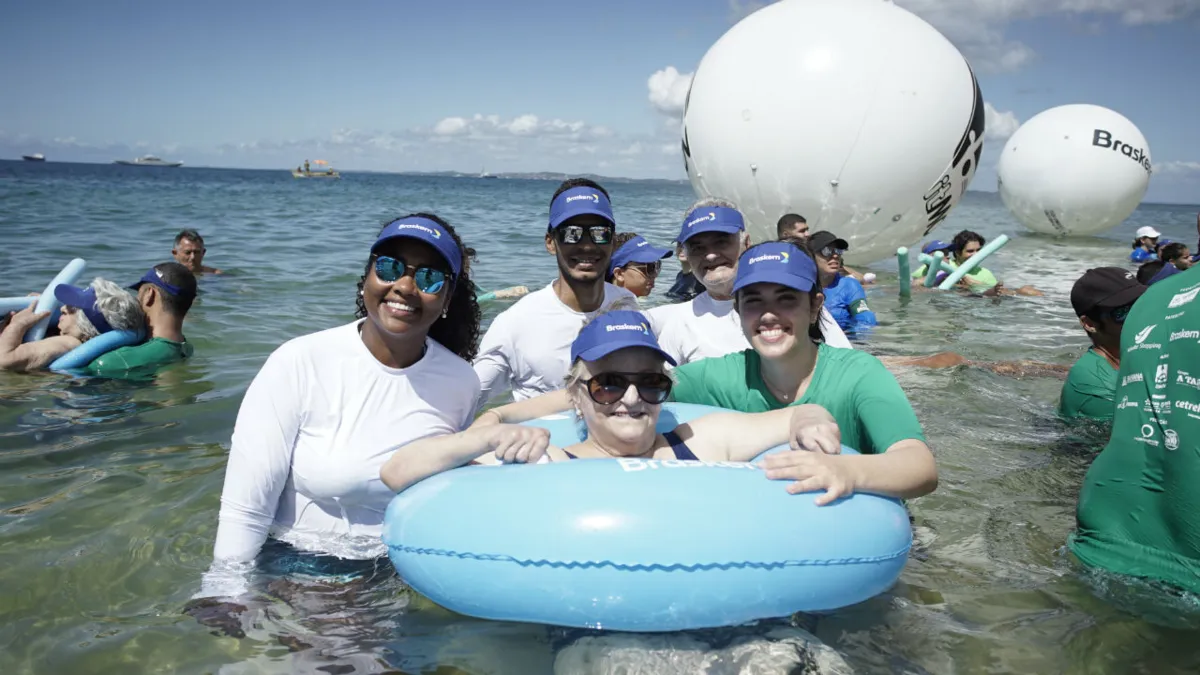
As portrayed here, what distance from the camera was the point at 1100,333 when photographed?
4.52m

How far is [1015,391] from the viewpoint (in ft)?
20.9

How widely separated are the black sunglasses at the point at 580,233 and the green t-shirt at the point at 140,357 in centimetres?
413

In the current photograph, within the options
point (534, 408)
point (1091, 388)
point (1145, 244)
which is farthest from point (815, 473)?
point (1145, 244)

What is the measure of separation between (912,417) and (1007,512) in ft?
5.68

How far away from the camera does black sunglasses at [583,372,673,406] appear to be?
2.79 meters

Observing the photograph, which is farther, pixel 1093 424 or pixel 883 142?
pixel 883 142

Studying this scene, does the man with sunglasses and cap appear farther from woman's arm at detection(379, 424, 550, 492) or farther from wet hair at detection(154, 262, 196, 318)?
wet hair at detection(154, 262, 196, 318)

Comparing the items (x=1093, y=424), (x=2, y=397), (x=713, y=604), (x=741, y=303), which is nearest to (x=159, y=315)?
(x=2, y=397)

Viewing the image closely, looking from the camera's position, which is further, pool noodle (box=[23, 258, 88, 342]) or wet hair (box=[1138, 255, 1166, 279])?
wet hair (box=[1138, 255, 1166, 279])

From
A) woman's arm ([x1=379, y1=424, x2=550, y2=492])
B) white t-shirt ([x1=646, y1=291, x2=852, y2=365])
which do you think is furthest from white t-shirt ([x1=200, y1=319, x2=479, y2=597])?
white t-shirt ([x1=646, y1=291, x2=852, y2=365])

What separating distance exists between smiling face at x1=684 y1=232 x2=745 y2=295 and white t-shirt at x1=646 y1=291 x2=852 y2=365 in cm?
11

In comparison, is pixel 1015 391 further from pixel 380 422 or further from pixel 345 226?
pixel 345 226

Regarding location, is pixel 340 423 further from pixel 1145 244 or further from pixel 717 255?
pixel 1145 244

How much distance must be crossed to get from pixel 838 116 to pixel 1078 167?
44.9 feet
